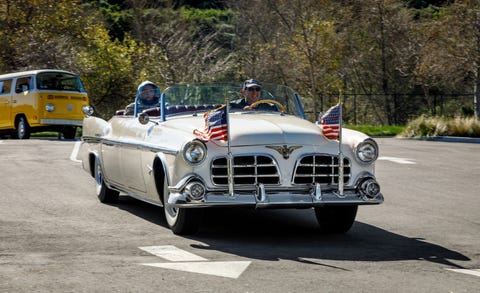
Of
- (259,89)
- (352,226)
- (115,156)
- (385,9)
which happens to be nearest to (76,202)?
(115,156)

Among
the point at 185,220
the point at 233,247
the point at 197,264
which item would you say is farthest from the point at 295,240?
the point at 197,264

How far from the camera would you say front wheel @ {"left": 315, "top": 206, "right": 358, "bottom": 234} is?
10086 mm

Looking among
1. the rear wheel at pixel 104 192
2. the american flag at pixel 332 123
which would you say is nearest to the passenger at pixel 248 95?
the american flag at pixel 332 123

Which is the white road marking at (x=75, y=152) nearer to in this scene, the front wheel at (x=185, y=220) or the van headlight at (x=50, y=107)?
the van headlight at (x=50, y=107)

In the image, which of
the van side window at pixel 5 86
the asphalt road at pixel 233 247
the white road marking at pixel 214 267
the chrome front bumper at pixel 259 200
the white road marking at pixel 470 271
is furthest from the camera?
the van side window at pixel 5 86

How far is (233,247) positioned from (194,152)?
923mm

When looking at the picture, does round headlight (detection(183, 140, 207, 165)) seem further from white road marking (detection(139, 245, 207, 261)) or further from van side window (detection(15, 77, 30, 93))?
van side window (detection(15, 77, 30, 93))

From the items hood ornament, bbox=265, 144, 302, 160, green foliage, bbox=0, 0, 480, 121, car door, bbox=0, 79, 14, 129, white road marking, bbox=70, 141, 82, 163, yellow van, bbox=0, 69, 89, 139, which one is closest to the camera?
hood ornament, bbox=265, 144, 302, 160

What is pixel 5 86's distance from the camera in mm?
29812

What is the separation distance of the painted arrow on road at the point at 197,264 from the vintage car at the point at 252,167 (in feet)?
2.45

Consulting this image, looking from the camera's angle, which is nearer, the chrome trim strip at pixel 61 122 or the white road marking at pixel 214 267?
the white road marking at pixel 214 267

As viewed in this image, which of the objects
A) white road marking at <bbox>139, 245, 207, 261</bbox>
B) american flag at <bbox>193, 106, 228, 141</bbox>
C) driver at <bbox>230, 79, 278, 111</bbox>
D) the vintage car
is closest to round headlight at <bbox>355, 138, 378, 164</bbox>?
the vintage car

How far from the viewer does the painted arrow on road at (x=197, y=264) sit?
7.73m

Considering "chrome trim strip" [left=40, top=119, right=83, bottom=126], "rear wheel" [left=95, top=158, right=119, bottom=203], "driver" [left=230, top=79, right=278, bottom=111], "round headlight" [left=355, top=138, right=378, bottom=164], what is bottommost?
"rear wheel" [left=95, top=158, right=119, bottom=203]
